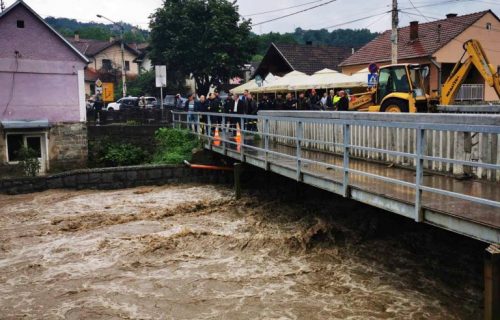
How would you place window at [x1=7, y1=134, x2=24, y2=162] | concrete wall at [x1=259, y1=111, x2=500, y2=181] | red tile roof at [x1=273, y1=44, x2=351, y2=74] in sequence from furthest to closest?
red tile roof at [x1=273, y1=44, x2=351, y2=74]
window at [x1=7, y1=134, x2=24, y2=162]
concrete wall at [x1=259, y1=111, x2=500, y2=181]

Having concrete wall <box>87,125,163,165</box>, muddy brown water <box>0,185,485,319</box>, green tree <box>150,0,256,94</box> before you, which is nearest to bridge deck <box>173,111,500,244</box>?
muddy brown water <box>0,185,485,319</box>

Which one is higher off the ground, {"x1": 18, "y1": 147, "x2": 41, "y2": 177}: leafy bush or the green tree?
the green tree

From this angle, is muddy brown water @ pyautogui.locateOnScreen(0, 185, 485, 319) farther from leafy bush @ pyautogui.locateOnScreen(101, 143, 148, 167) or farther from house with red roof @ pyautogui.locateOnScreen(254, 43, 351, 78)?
house with red roof @ pyautogui.locateOnScreen(254, 43, 351, 78)

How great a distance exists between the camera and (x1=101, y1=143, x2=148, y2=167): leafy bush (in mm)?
20422

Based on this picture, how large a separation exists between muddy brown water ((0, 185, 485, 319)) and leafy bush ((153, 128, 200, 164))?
4.38 meters

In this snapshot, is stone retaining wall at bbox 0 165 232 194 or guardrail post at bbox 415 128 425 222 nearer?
guardrail post at bbox 415 128 425 222

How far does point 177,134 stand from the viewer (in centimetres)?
2062

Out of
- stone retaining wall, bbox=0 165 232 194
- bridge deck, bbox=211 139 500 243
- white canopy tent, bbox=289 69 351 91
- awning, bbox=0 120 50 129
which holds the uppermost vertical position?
white canopy tent, bbox=289 69 351 91

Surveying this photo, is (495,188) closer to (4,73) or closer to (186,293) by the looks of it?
(186,293)

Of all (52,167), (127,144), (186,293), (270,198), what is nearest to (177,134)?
(127,144)

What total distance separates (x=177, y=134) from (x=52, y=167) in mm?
5023

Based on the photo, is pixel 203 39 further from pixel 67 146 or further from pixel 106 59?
pixel 106 59

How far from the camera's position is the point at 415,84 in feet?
48.9

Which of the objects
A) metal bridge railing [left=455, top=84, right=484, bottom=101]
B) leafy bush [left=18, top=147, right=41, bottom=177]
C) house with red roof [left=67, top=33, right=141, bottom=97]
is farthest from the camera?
house with red roof [left=67, top=33, right=141, bottom=97]
